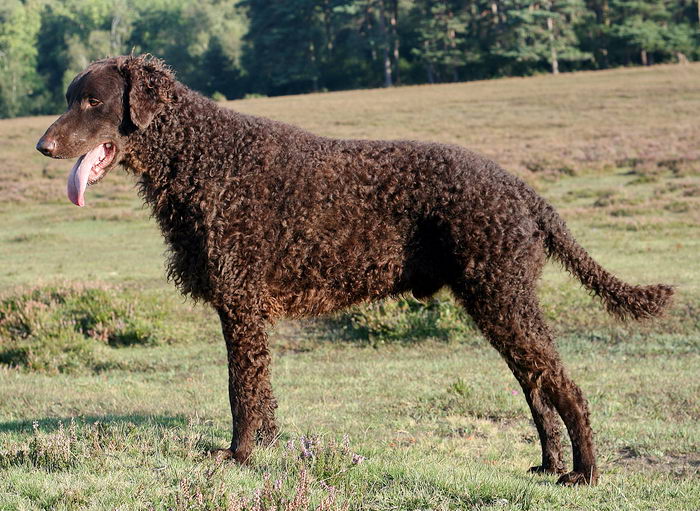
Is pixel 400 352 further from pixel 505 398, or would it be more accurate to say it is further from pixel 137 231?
pixel 137 231

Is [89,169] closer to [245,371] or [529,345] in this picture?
[245,371]

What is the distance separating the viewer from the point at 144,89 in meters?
5.84

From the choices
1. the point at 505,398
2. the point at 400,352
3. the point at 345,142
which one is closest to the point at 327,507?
the point at 345,142

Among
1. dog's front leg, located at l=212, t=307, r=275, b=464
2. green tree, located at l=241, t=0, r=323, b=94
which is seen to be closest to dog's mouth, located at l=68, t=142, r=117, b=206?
dog's front leg, located at l=212, t=307, r=275, b=464

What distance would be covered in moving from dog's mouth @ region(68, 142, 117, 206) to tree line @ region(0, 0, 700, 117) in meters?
65.6

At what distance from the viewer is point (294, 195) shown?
19.1ft

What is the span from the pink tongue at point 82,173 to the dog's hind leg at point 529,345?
251cm

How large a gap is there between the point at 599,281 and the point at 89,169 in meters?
3.48

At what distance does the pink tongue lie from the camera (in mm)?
5770

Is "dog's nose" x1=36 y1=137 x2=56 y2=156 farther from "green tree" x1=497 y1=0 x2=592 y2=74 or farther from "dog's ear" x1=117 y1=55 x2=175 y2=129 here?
"green tree" x1=497 y1=0 x2=592 y2=74

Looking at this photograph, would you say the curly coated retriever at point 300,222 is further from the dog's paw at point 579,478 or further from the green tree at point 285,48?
the green tree at point 285,48

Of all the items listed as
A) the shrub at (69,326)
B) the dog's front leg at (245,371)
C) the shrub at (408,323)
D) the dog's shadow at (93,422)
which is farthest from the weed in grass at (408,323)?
the dog's front leg at (245,371)

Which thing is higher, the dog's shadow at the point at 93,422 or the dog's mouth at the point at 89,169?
the dog's mouth at the point at 89,169

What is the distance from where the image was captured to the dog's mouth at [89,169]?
19.0 feet
